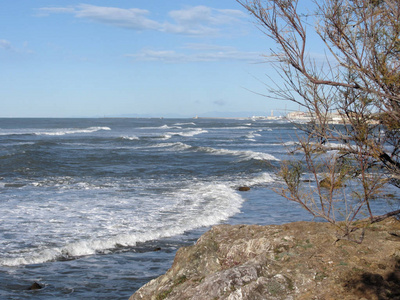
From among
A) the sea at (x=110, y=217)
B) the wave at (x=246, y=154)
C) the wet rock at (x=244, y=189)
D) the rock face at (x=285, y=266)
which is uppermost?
the rock face at (x=285, y=266)

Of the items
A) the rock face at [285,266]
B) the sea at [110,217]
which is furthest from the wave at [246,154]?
the rock face at [285,266]

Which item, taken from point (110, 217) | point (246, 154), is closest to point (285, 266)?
point (110, 217)

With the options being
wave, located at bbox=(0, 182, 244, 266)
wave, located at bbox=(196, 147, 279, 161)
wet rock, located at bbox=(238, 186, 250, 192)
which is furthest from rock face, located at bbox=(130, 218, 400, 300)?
wave, located at bbox=(196, 147, 279, 161)

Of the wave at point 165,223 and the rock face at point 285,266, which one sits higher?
the rock face at point 285,266

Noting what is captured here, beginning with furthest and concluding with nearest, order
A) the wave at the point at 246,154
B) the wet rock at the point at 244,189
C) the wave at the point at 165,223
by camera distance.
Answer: the wave at the point at 246,154 → the wet rock at the point at 244,189 → the wave at the point at 165,223

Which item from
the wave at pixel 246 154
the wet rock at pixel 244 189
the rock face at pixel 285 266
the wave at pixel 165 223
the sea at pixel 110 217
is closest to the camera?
the rock face at pixel 285 266

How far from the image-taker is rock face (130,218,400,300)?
4570 millimetres

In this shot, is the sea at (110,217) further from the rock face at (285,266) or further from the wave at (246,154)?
the wave at (246,154)

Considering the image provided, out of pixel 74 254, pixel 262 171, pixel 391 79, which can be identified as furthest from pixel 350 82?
pixel 262 171

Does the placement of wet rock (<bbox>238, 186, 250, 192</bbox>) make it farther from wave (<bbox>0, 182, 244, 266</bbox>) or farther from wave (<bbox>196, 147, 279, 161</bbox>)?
wave (<bbox>196, 147, 279, 161</bbox>)

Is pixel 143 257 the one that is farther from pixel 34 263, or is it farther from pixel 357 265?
pixel 357 265

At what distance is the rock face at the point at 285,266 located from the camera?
457cm

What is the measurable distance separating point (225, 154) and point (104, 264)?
26588mm

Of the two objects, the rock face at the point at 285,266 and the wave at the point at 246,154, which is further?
the wave at the point at 246,154
